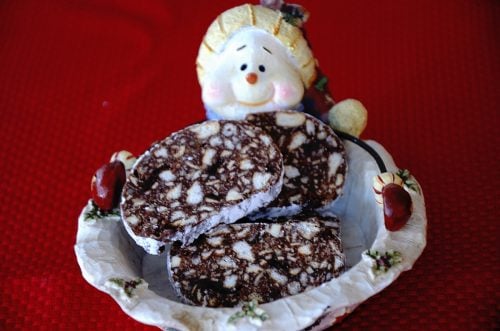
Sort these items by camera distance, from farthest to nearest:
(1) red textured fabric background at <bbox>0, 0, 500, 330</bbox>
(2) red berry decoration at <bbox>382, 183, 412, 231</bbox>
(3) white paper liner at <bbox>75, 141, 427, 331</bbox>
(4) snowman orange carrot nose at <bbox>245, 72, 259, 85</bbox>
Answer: (1) red textured fabric background at <bbox>0, 0, 500, 330</bbox>
(4) snowman orange carrot nose at <bbox>245, 72, 259, 85</bbox>
(2) red berry decoration at <bbox>382, 183, 412, 231</bbox>
(3) white paper liner at <bbox>75, 141, 427, 331</bbox>

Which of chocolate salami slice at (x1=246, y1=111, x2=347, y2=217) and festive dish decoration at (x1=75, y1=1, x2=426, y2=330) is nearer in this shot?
festive dish decoration at (x1=75, y1=1, x2=426, y2=330)

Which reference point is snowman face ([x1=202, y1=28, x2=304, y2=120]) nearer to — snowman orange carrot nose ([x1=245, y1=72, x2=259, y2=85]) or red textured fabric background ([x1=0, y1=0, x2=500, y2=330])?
snowman orange carrot nose ([x1=245, y1=72, x2=259, y2=85])

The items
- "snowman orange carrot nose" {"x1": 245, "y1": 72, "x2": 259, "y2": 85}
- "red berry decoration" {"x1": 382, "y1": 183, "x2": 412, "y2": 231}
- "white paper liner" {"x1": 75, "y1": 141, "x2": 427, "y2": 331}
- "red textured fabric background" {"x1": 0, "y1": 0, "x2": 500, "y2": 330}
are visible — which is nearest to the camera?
"white paper liner" {"x1": 75, "y1": 141, "x2": 427, "y2": 331}

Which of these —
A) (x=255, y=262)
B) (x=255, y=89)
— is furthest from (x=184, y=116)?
(x=255, y=262)

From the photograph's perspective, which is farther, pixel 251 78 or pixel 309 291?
pixel 251 78

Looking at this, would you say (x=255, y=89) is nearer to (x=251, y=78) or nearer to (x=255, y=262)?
(x=251, y=78)

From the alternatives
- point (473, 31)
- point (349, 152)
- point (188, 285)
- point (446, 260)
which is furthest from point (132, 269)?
point (473, 31)

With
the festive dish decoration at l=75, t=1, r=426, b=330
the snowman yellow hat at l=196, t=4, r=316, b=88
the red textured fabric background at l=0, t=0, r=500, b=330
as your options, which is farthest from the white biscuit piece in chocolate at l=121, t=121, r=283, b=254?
the red textured fabric background at l=0, t=0, r=500, b=330
